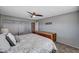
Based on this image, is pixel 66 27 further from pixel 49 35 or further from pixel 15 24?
pixel 15 24

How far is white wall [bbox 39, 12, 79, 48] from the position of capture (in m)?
0.99

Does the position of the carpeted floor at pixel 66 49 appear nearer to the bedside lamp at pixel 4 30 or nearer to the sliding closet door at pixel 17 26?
the sliding closet door at pixel 17 26

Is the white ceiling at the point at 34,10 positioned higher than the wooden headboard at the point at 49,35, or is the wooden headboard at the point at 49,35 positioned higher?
the white ceiling at the point at 34,10

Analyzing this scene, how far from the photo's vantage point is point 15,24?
40.1 inches

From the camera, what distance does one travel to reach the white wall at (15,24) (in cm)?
96

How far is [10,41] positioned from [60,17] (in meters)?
0.99

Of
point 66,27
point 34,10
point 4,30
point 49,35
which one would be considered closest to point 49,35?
point 49,35

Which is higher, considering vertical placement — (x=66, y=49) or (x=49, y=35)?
(x=49, y=35)

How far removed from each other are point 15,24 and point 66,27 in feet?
2.67

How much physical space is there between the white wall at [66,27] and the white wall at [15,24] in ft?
0.83

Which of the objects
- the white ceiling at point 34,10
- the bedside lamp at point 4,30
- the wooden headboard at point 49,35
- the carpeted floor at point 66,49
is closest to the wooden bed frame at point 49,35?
the wooden headboard at point 49,35

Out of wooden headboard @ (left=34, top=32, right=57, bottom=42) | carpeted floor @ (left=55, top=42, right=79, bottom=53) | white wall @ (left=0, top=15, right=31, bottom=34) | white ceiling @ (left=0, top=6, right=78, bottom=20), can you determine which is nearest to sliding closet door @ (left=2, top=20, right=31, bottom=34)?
white wall @ (left=0, top=15, right=31, bottom=34)

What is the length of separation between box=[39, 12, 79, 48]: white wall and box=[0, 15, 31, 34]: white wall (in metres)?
0.25
